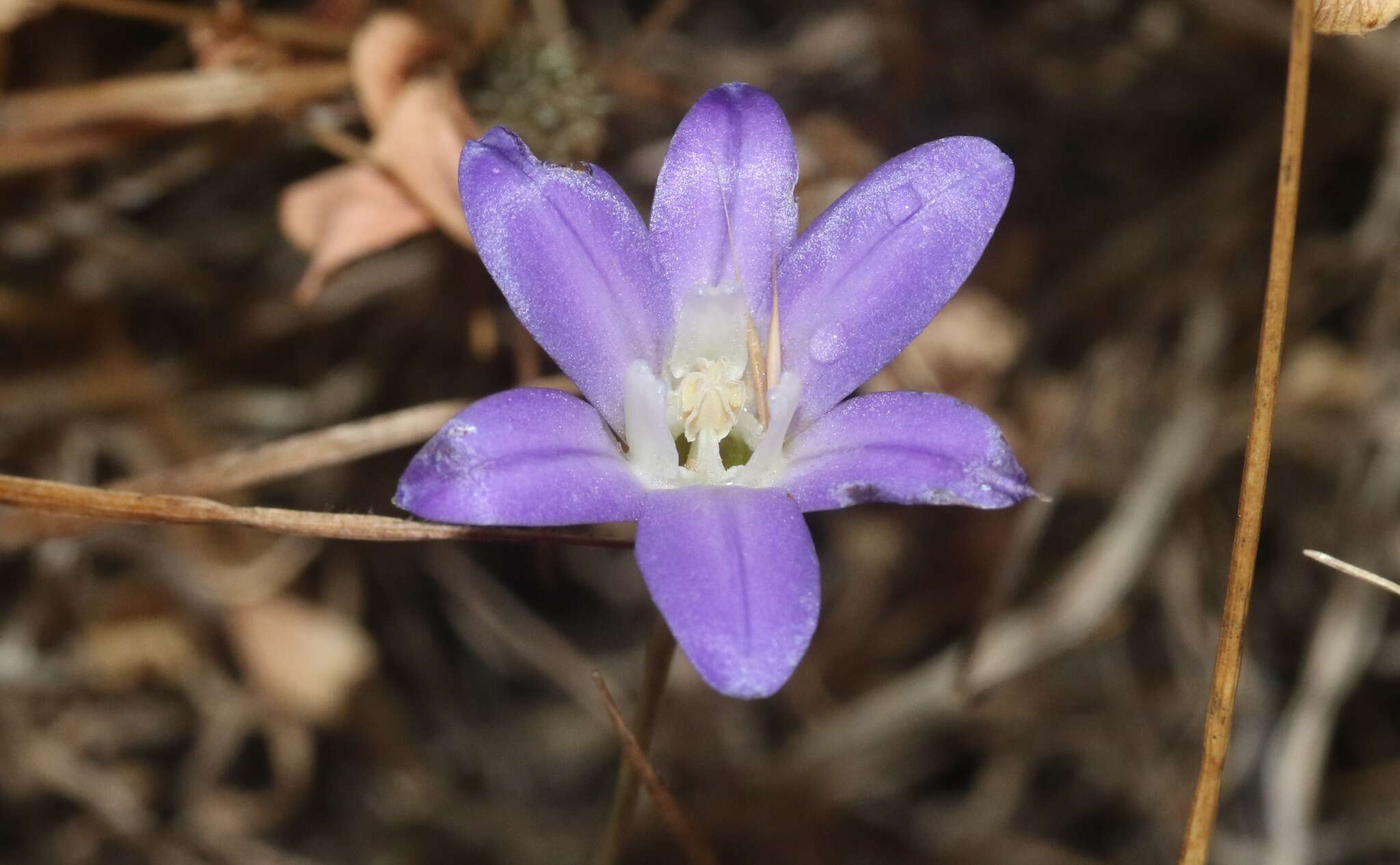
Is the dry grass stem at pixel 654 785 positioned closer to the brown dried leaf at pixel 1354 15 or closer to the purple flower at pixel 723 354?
the purple flower at pixel 723 354

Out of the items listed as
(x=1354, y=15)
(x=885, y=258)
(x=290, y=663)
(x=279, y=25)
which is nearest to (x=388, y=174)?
(x=279, y=25)

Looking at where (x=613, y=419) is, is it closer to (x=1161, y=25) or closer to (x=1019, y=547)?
(x=1019, y=547)

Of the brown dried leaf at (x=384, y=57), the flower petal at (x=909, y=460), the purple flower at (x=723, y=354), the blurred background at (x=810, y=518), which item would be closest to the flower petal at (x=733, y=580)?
the purple flower at (x=723, y=354)

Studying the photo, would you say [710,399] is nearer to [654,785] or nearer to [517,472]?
[517,472]

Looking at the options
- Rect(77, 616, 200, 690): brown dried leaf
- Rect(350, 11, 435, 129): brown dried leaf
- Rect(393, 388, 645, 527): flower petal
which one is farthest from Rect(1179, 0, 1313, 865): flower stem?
Rect(77, 616, 200, 690): brown dried leaf

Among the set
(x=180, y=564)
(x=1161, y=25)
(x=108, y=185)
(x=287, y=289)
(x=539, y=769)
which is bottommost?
(x=539, y=769)

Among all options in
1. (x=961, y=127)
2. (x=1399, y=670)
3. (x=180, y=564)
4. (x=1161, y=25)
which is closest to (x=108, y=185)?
(x=180, y=564)
